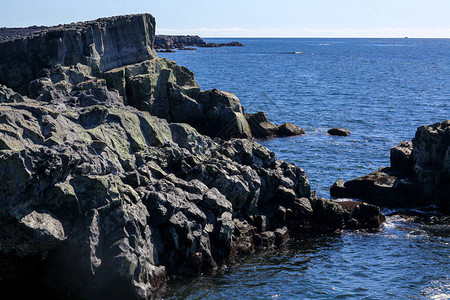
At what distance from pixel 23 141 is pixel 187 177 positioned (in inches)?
451

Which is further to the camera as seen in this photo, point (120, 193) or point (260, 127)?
point (260, 127)

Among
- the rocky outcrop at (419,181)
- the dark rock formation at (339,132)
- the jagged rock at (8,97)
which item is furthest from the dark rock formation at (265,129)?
the jagged rock at (8,97)

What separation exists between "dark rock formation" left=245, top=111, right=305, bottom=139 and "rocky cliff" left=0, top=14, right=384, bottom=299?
22.3 metres

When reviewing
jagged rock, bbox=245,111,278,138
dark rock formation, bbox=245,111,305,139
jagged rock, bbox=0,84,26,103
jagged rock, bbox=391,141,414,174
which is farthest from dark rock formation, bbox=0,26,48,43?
jagged rock, bbox=391,141,414,174

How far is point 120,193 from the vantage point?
2867cm

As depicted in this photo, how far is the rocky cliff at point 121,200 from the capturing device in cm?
2562

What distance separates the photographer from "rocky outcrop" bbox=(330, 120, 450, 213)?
42.1 metres

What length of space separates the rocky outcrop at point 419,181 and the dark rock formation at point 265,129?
874 inches

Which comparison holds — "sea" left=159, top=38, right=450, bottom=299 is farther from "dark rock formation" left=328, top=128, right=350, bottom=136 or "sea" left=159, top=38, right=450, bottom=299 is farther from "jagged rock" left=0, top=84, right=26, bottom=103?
"jagged rock" left=0, top=84, right=26, bottom=103

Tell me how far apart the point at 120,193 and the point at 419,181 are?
26.0 metres

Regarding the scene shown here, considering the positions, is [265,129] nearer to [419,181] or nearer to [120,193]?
[419,181]

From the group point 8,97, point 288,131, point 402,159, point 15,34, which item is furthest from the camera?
point 15,34

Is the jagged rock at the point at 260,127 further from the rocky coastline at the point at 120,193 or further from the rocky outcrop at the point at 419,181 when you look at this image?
the rocky coastline at the point at 120,193

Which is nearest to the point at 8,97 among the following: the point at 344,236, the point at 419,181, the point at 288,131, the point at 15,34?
the point at 344,236
